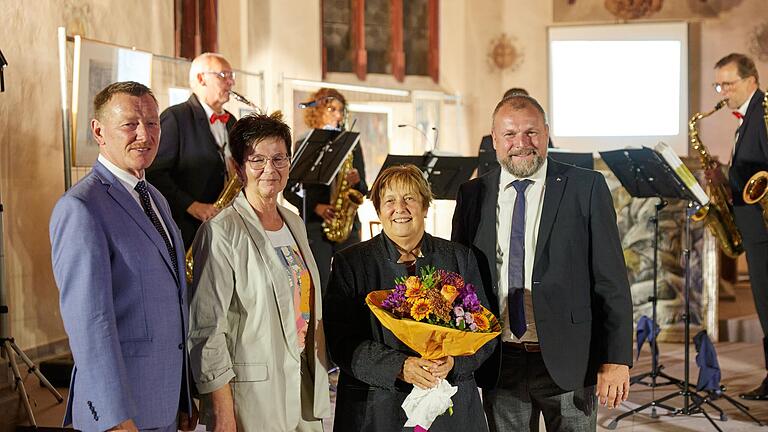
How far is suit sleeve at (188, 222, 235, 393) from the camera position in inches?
111

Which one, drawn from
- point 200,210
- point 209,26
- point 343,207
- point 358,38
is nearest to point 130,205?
point 200,210

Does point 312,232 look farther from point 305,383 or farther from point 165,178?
point 305,383

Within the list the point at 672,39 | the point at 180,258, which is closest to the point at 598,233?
the point at 180,258

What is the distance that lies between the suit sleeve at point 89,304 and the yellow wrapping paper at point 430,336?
767mm

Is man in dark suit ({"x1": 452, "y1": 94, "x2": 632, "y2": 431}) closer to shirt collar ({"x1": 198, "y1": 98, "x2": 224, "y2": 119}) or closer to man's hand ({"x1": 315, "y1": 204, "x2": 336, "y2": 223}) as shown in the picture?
shirt collar ({"x1": 198, "y1": 98, "x2": 224, "y2": 119})

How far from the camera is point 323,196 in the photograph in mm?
6746

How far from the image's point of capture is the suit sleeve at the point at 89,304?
247 cm

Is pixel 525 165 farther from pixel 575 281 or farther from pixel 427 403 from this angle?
pixel 427 403

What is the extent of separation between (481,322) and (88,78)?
4.31 m

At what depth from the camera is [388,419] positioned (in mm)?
2967

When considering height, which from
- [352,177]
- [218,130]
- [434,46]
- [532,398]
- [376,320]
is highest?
[434,46]

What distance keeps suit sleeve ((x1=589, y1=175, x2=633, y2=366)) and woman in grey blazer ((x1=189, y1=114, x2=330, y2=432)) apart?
1.04 metres

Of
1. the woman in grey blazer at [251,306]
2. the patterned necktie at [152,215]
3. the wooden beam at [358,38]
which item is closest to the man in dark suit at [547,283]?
the woman in grey blazer at [251,306]

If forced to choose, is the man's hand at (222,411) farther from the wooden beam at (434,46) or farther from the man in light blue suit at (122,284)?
the wooden beam at (434,46)
